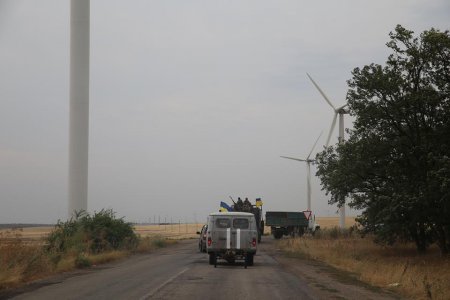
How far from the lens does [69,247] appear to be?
26.8 metres

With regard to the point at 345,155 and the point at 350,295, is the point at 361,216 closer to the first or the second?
the point at 345,155

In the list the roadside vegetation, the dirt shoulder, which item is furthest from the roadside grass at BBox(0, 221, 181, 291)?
the dirt shoulder

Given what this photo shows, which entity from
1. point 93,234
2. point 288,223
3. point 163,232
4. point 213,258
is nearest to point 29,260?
point 213,258

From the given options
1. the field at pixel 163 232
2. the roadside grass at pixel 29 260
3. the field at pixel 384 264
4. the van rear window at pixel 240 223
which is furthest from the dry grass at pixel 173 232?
the van rear window at pixel 240 223

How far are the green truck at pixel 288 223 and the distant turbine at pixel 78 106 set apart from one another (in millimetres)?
20554

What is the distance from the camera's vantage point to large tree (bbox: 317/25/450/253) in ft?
71.9

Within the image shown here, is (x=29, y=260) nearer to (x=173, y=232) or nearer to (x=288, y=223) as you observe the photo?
(x=288, y=223)

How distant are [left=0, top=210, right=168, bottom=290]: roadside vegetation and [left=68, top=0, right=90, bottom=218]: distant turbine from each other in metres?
4.26

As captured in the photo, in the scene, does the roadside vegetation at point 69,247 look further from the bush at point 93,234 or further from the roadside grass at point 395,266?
the roadside grass at point 395,266

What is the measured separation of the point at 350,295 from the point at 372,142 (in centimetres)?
1176

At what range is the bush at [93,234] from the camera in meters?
27.3

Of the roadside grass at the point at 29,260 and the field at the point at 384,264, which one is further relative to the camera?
the roadside grass at the point at 29,260

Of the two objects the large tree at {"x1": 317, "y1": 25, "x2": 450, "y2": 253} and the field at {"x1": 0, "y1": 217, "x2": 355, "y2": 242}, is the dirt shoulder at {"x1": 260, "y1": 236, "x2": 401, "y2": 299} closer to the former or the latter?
the large tree at {"x1": 317, "y1": 25, "x2": 450, "y2": 253}

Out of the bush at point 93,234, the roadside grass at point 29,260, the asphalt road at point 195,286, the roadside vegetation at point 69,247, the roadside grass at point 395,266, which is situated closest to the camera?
the asphalt road at point 195,286
